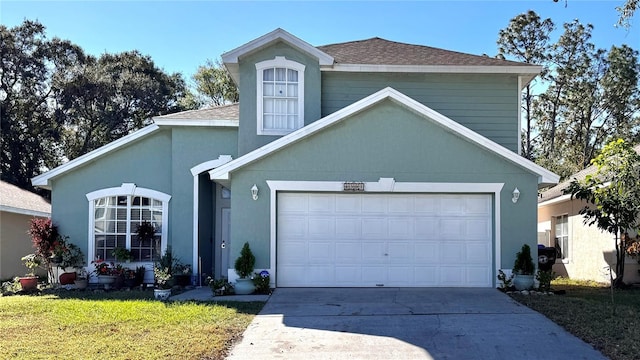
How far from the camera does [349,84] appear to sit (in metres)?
14.5

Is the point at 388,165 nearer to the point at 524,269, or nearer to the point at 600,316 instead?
the point at 524,269

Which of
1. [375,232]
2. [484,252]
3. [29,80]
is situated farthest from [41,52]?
[484,252]

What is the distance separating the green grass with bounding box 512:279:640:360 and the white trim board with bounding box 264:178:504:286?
6.40 feet

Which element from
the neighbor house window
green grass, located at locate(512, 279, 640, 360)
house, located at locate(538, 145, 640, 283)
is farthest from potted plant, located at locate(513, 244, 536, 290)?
the neighbor house window

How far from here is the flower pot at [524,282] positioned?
11.7 meters

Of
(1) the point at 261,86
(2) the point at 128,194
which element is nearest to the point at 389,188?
(1) the point at 261,86

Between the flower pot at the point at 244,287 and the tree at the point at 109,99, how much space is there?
22471 millimetres

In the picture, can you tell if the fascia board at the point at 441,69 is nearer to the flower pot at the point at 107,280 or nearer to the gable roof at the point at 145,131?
the gable roof at the point at 145,131

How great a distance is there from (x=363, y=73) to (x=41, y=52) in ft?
74.1

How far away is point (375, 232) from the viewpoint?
1255 cm

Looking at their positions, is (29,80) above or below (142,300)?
above

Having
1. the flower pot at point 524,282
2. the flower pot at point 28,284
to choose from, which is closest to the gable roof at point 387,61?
the flower pot at point 524,282

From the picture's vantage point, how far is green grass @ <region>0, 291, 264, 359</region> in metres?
7.21

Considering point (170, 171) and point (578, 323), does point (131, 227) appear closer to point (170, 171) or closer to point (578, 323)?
point (170, 171)
